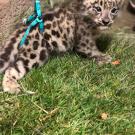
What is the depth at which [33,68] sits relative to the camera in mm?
5293

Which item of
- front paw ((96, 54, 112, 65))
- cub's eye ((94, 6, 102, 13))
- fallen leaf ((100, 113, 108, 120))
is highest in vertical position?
cub's eye ((94, 6, 102, 13))

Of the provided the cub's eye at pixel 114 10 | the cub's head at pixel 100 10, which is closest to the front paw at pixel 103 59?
the cub's head at pixel 100 10

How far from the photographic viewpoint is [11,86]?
4922 mm

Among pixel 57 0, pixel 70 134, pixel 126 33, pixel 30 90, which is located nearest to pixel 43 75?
pixel 30 90

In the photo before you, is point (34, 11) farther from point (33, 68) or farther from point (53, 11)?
point (33, 68)

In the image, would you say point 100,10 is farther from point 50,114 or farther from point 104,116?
point 50,114

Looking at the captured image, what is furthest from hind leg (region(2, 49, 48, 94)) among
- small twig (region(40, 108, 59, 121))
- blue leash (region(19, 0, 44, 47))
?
small twig (region(40, 108, 59, 121))

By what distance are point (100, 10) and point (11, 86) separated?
162 centimetres

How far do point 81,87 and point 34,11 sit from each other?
4.49 ft

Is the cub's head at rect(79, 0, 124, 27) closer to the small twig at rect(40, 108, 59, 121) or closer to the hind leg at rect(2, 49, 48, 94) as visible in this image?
the hind leg at rect(2, 49, 48, 94)

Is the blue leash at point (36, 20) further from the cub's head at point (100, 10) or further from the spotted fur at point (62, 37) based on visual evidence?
the cub's head at point (100, 10)

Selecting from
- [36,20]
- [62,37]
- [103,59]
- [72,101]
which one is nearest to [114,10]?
[103,59]

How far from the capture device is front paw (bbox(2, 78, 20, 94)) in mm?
4855

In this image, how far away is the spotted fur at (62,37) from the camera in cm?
532
